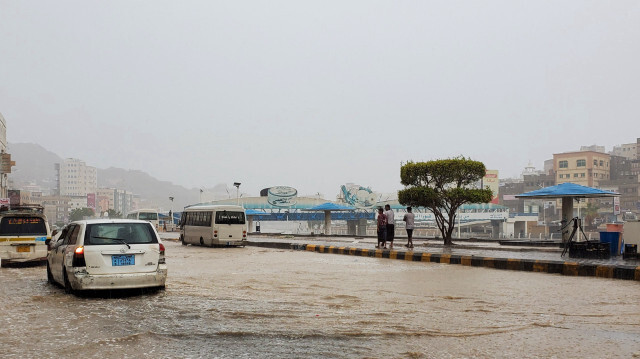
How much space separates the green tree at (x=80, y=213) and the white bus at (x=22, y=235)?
17219 cm

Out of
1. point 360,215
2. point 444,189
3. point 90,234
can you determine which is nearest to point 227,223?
point 444,189

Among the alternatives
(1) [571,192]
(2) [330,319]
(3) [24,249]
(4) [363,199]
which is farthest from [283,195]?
(2) [330,319]

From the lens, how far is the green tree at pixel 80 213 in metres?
182

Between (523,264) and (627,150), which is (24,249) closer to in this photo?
(523,264)

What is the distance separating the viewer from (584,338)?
6.62m

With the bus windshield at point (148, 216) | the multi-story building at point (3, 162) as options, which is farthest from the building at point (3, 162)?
the bus windshield at point (148, 216)

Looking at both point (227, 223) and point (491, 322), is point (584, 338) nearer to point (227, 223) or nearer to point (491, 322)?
point (491, 322)

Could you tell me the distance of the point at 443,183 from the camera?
26391 millimetres

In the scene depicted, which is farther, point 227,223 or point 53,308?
point 227,223

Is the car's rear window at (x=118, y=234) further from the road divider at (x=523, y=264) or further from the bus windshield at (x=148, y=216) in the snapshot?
the bus windshield at (x=148, y=216)

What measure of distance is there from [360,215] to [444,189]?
A: 180 feet

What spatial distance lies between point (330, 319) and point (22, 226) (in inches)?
474

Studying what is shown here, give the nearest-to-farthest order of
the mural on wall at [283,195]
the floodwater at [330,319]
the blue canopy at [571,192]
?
the floodwater at [330,319] < the blue canopy at [571,192] < the mural on wall at [283,195]

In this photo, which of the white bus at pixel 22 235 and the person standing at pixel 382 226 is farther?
the person standing at pixel 382 226
